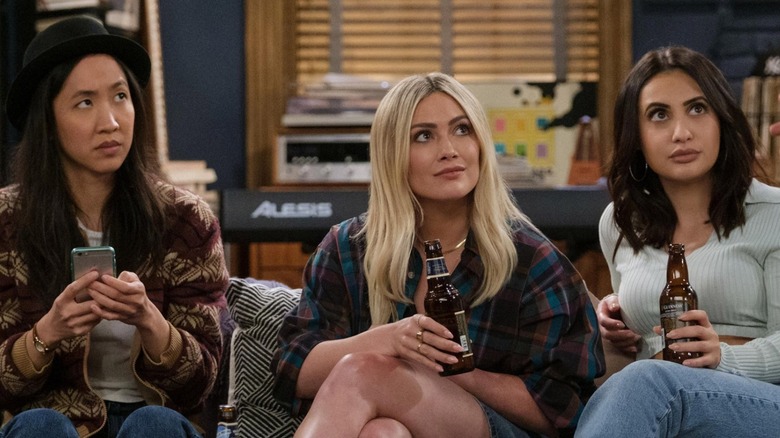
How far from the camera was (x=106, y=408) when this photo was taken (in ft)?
7.72

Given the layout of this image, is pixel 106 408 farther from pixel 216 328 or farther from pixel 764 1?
pixel 764 1

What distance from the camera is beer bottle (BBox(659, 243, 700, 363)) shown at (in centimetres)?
206

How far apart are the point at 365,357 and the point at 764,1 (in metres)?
3.79

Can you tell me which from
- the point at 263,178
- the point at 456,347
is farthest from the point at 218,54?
the point at 456,347

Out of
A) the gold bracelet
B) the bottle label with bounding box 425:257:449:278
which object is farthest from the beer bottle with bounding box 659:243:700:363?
the gold bracelet

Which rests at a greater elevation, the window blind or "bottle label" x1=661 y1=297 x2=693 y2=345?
the window blind

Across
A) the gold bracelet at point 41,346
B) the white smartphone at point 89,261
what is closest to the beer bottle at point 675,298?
the white smartphone at point 89,261

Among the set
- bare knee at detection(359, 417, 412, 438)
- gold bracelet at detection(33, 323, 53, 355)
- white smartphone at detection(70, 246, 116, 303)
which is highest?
white smartphone at detection(70, 246, 116, 303)

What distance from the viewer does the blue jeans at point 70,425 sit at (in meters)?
2.08

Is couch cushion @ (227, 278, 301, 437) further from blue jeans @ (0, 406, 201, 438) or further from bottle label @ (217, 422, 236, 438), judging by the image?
blue jeans @ (0, 406, 201, 438)

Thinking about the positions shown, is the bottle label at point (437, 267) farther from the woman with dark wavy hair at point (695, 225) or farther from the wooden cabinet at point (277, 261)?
the wooden cabinet at point (277, 261)

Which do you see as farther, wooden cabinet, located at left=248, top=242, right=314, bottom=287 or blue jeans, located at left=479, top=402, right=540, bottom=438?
wooden cabinet, located at left=248, top=242, right=314, bottom=287

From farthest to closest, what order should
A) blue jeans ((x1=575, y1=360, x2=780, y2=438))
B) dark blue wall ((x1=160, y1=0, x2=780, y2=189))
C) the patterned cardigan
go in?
1. dark blue wall ((x1=160, y1=0, x2=780, y2=189))
2. the patterned cardigan
3. blue jeans ((x1=575, y1=360, x2=780, y2=438))

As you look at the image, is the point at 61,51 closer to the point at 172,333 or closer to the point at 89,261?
the point at 89,261
